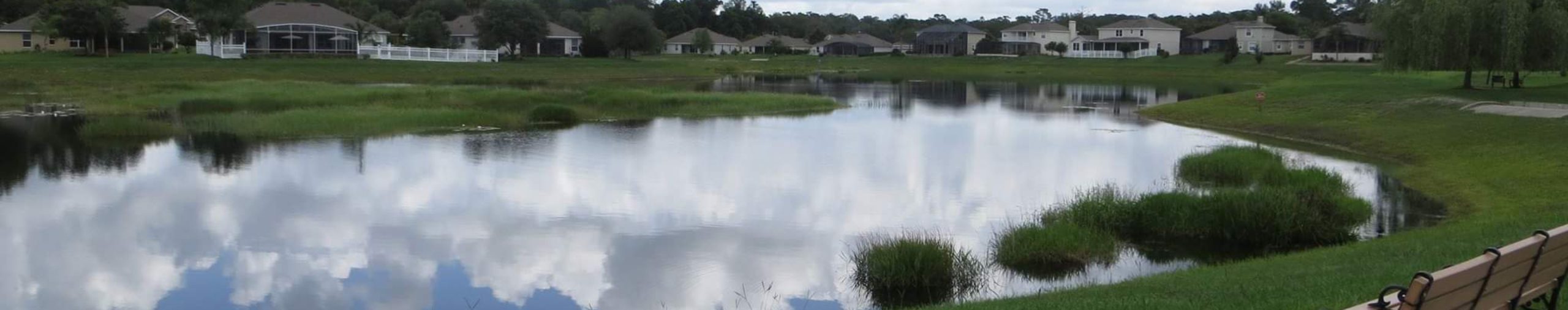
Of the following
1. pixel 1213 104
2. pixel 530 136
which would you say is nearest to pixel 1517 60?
pixel 1213 104

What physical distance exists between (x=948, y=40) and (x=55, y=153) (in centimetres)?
11506

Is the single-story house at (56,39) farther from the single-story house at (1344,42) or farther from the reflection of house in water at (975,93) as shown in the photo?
the single-story house at (1344,42)

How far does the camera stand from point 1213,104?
162ft

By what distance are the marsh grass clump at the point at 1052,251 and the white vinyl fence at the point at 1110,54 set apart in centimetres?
10338

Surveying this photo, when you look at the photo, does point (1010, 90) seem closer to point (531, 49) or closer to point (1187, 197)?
point (531, 49)

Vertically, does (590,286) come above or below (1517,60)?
below

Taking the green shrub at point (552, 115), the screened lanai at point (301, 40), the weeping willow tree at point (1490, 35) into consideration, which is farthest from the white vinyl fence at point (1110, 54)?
the green shrub at point (552, 115)

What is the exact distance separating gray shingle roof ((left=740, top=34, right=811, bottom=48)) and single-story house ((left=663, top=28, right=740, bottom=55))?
59.6 inches

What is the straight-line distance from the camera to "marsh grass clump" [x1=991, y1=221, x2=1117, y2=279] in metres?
16.8

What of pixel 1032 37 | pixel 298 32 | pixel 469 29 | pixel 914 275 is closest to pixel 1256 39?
pixel 1032 37

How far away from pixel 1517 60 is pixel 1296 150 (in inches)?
447

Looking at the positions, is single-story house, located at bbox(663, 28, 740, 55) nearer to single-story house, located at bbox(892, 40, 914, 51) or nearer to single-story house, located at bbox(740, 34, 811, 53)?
single-story house, located at bbox(740, 34, 811, 53)

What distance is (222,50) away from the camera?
241 ft

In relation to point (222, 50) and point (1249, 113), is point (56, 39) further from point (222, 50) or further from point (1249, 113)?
point (1249, 113)
